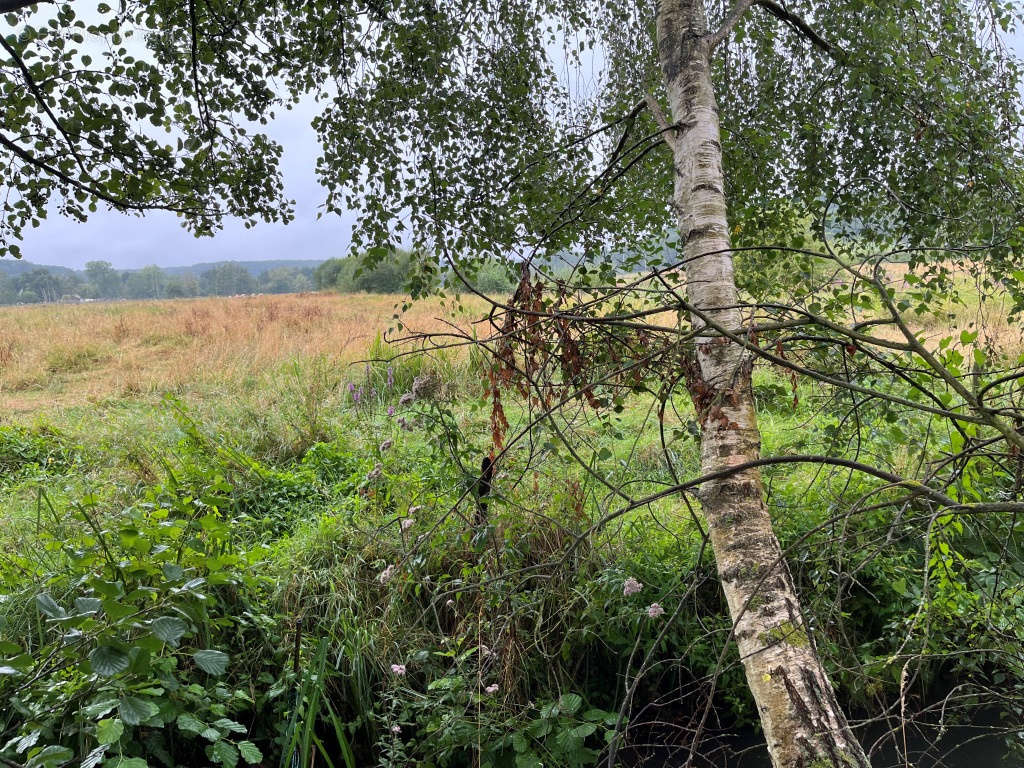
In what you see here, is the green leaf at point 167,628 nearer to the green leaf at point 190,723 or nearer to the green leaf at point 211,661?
the green leaf at point 211,661

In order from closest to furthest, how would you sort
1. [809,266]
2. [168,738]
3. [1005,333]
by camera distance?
[168,738], [809,266], [1005,333]

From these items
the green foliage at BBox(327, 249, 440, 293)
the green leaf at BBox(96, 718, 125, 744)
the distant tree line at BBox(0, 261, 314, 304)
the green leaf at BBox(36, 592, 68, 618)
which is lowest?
the green leaf at BBox(96, 718, 125, 744)

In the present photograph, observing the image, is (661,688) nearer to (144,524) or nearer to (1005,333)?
(144,524)

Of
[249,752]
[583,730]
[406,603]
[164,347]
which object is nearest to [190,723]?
[249,752]

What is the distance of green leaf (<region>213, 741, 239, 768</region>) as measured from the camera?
91.9 inches

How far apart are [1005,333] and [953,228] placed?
5.45m

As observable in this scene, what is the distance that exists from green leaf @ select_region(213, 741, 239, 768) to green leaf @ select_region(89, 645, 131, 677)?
0.99m

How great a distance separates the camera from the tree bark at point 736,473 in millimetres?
1536

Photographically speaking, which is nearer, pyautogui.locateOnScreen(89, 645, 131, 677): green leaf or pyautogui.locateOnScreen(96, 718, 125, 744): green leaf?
pyautogui.locateOnScreen(89, 645, 131, 677): green leaf

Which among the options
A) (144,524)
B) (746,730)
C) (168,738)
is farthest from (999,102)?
(168,738)

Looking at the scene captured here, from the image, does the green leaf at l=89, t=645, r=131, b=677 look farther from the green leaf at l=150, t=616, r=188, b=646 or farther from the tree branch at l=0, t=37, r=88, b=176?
the tree branch at l=0, t=37, r=88, b=176

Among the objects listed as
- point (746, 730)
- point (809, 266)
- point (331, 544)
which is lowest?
point (746, 730)

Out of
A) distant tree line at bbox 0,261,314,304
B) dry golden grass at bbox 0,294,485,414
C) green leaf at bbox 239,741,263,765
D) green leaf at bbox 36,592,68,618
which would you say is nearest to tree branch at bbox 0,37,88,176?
green leaf at bbox 36,592,68,618

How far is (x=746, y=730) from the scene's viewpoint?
340 centimetres
